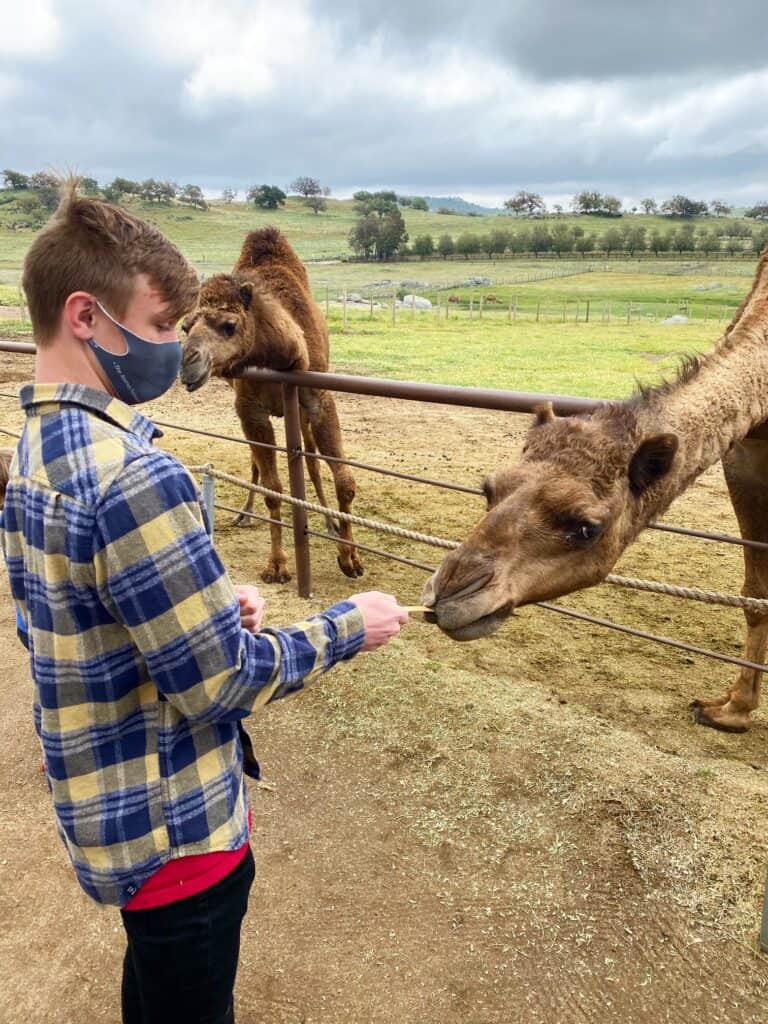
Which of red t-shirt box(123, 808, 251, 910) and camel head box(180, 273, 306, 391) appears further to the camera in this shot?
camel head box(180, 273, 306, 391)

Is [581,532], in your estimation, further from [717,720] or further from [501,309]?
[501,309]

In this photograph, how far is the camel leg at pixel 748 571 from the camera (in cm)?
372

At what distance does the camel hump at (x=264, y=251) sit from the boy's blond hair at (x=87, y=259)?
5876 millimetres

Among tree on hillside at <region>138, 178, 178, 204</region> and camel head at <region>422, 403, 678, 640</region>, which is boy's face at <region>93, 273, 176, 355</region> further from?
tree on hillside at <region>138, 178, 178, 204</region>

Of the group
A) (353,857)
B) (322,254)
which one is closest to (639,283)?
(322,254)

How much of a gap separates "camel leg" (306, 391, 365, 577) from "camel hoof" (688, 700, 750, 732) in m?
2.94

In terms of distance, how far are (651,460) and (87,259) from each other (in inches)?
71.2

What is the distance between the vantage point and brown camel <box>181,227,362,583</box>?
5402 millimetres

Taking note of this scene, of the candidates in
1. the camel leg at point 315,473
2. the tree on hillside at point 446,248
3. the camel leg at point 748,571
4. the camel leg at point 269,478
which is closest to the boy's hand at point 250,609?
the camel leg at point 748,571

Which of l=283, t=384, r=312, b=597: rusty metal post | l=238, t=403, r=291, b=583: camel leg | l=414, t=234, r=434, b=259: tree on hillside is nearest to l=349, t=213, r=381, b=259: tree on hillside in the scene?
l=414, t=234, r=434, b=259: tree on hillside

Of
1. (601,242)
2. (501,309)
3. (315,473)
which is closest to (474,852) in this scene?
(315,473)

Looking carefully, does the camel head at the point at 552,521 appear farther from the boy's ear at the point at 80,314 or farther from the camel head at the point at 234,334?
the camel head at the point at 234,334

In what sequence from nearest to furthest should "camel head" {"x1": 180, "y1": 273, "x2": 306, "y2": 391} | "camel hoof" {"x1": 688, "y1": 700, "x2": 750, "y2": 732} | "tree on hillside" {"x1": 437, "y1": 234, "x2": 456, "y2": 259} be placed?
"camel hoof" {"x1": 688, "y1": 700, "x2": 750, "y2": 732}, "camel head" {"x1": 180, "y1": 273, "x2": 306, "y2": 391}, "tree on hillside" {"x1": 437, "y1": 234, "x2": 456, "y2": 259}

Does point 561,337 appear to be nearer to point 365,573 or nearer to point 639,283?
point 365,573
